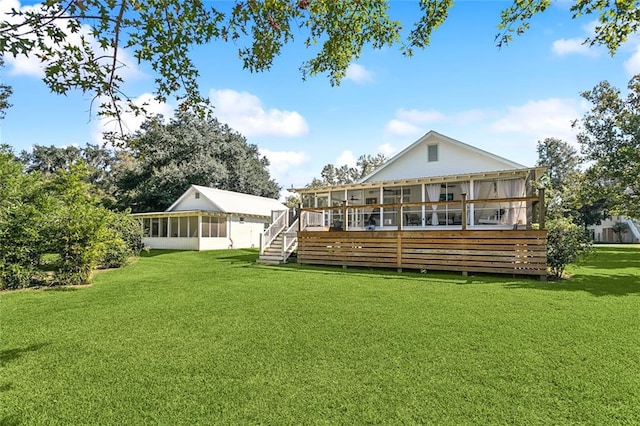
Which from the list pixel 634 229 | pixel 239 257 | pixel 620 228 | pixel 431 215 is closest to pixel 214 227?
pixel 239 257

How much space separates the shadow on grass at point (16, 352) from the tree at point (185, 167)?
922 inches

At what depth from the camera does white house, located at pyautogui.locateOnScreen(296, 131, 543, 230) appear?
14000 millimetres

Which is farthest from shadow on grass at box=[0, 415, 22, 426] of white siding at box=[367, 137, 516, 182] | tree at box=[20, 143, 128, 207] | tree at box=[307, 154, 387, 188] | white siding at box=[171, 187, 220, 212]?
tree at box=[20, 143, 128, 207]

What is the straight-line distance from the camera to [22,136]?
388 cm

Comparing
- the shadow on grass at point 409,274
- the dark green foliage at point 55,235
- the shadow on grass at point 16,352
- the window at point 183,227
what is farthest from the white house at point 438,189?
the shadow on grass at point 16,352

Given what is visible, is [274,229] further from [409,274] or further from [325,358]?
[325,358]

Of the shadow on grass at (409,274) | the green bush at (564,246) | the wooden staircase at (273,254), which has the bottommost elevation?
the shadow on grass at (409,274)

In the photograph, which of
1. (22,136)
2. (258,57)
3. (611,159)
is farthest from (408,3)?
(611,159)

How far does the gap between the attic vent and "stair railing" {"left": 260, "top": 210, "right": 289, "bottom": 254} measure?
756cm

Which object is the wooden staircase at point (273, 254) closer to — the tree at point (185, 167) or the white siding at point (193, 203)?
the white siding at point (193, 203)

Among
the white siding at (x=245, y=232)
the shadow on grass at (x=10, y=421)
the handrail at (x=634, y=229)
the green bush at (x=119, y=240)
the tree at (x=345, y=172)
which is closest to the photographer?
the shadow on grass at (x=10, y=421)

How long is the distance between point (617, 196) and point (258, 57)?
21614 mm

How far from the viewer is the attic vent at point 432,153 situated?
55.7ft

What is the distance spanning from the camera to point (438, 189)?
1557cm
